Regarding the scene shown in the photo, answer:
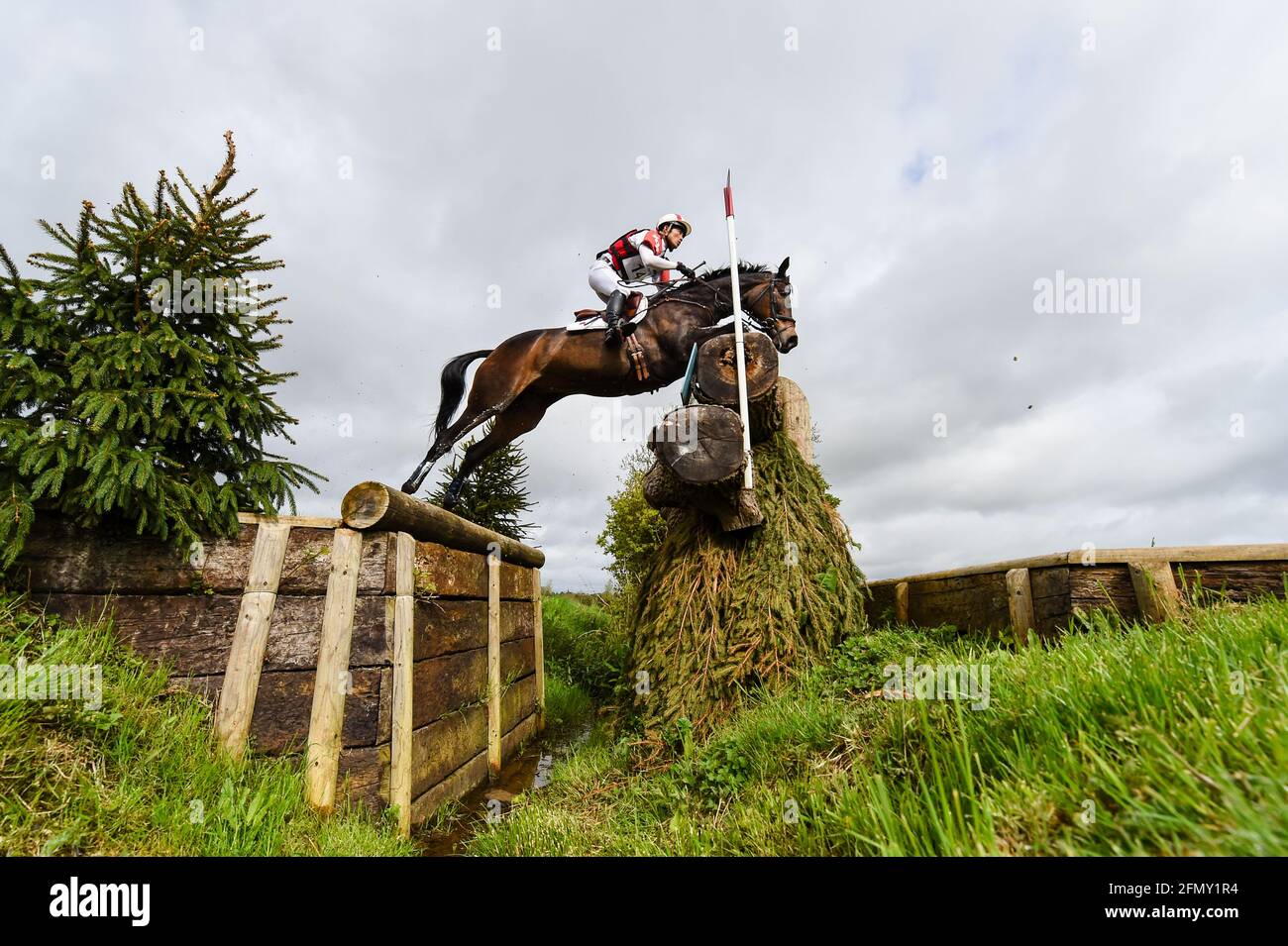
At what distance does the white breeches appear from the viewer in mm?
6645

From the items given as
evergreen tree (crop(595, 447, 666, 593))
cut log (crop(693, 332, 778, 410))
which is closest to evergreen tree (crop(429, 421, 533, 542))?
evergreen tree (crop(595, 447, 666, 593))

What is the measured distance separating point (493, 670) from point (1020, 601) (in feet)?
13.5

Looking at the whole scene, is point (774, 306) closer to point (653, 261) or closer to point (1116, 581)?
point (653, 261)

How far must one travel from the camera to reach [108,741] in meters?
2.57

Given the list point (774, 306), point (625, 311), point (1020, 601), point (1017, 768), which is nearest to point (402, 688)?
point (1017, 768)

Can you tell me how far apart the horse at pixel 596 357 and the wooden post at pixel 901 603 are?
274cm

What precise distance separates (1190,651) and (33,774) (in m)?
4.24

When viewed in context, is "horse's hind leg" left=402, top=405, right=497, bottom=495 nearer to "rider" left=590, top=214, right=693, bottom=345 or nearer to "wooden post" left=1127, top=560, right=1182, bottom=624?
"rider" left=590, top=214, right=693, bottom=345

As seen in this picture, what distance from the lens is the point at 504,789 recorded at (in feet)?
15.2

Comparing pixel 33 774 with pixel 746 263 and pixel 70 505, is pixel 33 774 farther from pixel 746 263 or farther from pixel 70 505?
pixel 746 263

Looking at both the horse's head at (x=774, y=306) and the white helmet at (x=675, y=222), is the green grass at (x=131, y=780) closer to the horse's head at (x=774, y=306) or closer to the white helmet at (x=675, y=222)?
the horse's head at (x=774, y=306)
